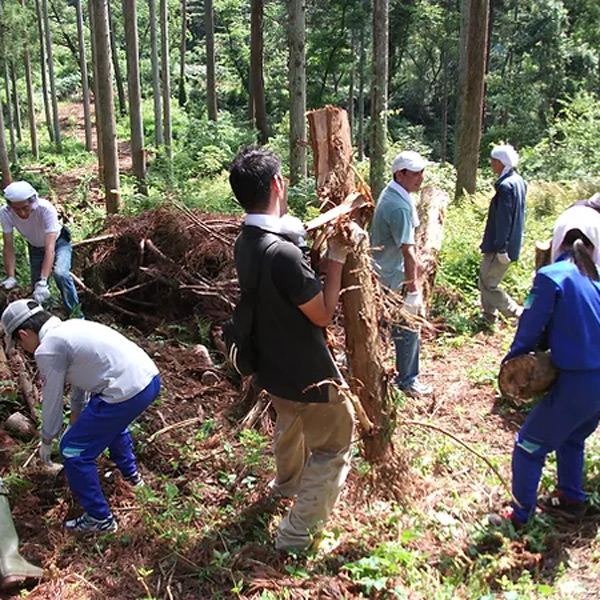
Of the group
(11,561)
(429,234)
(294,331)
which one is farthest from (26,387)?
(429,234)

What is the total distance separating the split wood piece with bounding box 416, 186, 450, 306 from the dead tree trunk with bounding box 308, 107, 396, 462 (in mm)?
2807

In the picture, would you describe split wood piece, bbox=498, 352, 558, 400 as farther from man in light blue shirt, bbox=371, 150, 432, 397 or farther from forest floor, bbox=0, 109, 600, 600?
man in light blue shirt, bbox=371, 150, 432, 397

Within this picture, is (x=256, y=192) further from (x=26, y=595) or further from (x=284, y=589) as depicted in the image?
(x=26, y=595)

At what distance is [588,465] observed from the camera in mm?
4031

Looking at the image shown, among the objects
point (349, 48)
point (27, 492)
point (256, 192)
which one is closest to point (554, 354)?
point (256, 192)

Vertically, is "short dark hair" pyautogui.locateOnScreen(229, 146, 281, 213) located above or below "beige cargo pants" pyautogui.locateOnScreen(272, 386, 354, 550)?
above

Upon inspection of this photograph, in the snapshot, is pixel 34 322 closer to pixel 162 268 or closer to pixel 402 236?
pixel 402 236

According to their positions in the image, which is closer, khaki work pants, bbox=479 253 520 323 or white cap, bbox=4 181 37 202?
white cap, bbox=4 181 37 202

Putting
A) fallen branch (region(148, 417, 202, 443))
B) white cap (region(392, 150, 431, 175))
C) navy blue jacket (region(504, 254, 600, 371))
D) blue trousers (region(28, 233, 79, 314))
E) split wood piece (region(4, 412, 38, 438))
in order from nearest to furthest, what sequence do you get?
navy blue jacket (region(504, 254, 600, 371)), fallen branch (region(148, 417, 202, 443)), white cap (region(392, 150, 431, 175)), split wood piece (region(4, 412, 38, 438)), blue trousers (region(28, 233, 79, 314))

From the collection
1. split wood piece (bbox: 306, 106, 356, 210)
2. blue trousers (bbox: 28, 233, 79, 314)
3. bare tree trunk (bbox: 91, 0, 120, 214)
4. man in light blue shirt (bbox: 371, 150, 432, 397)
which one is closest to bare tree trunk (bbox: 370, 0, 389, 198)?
bare tree trunk (bbox: 91, 0, 120, 214)

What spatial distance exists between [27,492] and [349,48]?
97.9 feet

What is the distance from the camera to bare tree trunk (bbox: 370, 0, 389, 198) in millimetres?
11773

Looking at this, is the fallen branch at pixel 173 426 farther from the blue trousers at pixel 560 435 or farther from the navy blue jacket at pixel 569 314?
Answer: the navy blue jacket at pixel 569 314

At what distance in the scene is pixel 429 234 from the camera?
7.45 meters
